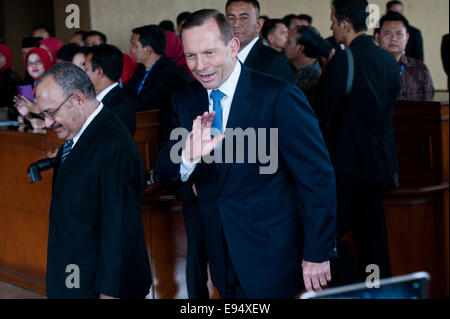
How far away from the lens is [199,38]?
6.61 feet

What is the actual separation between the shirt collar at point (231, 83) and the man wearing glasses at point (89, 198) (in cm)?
38

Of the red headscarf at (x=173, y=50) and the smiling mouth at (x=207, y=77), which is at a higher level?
the red headscarf at (x=173, y=50)

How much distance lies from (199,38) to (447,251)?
2.53 meters

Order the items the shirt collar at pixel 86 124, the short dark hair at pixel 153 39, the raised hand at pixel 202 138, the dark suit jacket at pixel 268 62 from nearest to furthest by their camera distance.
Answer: the raised hand at pixel 202 138 < the shirt collar at pixel 86 124 < the dark suit jacket at pixel 268 62 < the short dark hair at pixel 153 39

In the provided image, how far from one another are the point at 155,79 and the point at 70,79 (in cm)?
200

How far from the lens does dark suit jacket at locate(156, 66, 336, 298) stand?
2066 mm

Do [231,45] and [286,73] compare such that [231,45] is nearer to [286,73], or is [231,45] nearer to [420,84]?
[286,73]

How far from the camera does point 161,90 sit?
4.11m

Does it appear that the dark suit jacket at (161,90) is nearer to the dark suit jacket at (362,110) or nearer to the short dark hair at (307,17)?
the dark suit jacket at (362,110)

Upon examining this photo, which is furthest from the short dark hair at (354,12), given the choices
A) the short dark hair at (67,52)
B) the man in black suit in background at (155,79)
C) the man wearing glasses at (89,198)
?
the short dark hair at (67,52)

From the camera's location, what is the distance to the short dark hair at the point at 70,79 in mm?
2201

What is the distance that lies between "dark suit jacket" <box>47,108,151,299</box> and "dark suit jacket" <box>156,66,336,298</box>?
0.15m

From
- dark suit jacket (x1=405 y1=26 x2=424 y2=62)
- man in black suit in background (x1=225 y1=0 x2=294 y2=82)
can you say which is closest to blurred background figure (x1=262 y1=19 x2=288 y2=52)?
man in black suit in background (x1=225 y1=0 x2=294 y2=82)
